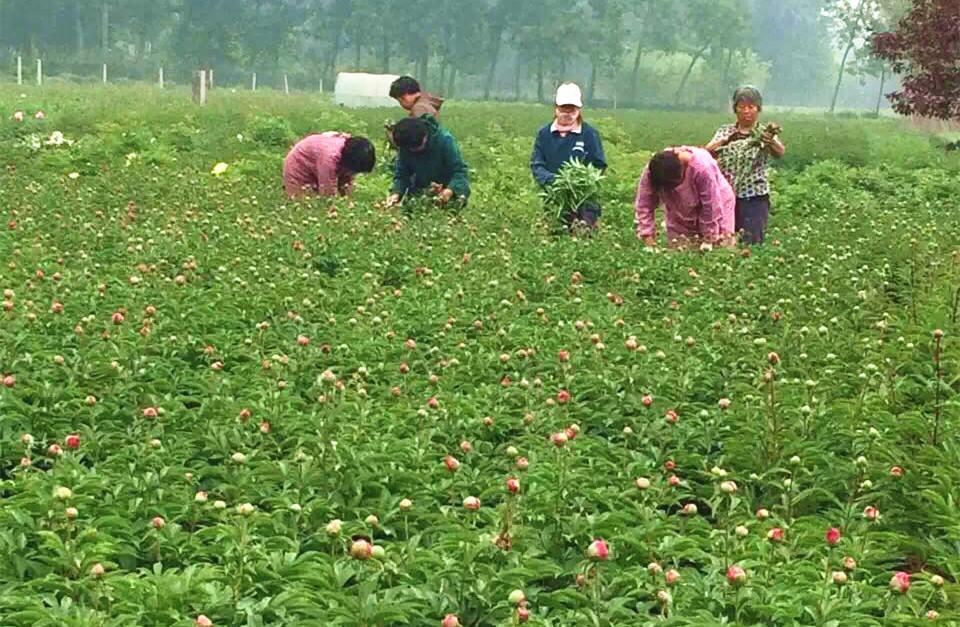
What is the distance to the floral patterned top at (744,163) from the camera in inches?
346

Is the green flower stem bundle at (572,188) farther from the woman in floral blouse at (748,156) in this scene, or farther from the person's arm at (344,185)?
the person's arm at (344,185)

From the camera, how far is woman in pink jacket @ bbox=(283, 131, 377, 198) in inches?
371

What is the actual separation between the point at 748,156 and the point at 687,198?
774mm

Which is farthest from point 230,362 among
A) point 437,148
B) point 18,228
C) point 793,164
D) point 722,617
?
point 793,164

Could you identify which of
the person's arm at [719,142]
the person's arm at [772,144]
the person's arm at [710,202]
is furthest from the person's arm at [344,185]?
the person's arm at [772,144]

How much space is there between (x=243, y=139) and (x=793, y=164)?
8595 millimetres

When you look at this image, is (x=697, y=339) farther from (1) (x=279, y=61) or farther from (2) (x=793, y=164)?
(1) (x=279, y=61)

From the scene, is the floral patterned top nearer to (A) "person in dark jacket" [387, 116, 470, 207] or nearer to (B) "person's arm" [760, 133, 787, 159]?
(B) "person's arm" [760, 133, 787, 159]

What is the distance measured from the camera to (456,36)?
71750 mm

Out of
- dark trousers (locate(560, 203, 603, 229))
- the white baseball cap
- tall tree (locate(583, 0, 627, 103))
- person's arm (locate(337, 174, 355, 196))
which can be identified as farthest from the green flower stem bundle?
tall tree (locate(583, 0, 627, 103))

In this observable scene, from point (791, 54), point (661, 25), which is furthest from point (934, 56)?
point (791, 54)

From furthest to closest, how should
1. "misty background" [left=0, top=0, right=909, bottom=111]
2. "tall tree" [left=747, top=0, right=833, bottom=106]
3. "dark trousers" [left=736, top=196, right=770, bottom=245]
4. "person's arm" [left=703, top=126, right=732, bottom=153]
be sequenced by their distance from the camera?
"tall tree" [left=747, top=0, right=833, bottom=106] → "misty background" [left=0, top=0, right=909, bottom=111] → "dark trousers" [left=736, top=196, right=770, bottom=245] → "person's arm" [left=703, top=126, right=732, bottom=153]

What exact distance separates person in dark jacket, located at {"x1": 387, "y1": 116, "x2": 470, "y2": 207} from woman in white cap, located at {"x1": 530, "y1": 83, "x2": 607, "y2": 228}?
63 centimetres

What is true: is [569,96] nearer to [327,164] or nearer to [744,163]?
[744,163]
